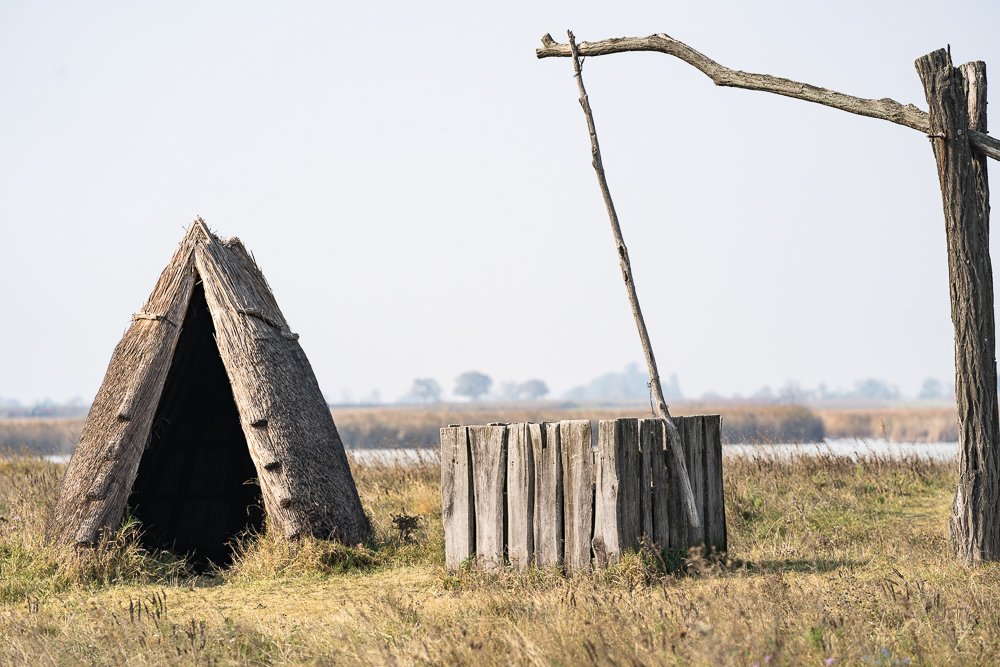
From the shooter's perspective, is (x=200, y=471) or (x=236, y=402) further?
(x=200, y=471)

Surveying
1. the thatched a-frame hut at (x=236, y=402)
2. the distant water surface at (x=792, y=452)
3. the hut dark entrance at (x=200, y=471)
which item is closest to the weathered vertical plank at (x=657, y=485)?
the thatched a-frame hut at (x=236, y=402)

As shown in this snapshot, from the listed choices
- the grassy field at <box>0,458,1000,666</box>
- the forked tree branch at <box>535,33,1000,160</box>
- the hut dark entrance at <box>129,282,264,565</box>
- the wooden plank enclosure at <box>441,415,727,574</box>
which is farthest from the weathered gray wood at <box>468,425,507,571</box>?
the hut dark entrance at <box>129,282,264,565</box>

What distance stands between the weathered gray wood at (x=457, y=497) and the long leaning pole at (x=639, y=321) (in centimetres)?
158

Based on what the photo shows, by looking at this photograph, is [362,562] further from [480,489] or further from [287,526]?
[480,489]

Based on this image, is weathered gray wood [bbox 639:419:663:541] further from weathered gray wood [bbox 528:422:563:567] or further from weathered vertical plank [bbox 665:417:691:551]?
weathered gray wood [bbox 528:422:563:567]

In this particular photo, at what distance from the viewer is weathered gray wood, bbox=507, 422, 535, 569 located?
27.7 feet

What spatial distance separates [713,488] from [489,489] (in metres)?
1.82

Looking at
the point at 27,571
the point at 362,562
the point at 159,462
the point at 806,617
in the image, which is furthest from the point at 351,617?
the point at 159,462

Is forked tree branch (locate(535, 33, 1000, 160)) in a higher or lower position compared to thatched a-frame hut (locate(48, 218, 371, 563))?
higher

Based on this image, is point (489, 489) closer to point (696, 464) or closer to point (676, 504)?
point (676, 504)

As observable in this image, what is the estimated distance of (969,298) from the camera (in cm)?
863

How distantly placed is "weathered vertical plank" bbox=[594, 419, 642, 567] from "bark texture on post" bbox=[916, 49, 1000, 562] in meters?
2.71

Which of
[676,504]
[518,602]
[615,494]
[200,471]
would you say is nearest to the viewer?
[518,602]

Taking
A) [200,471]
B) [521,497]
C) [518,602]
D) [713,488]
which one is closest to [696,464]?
[713,488]
